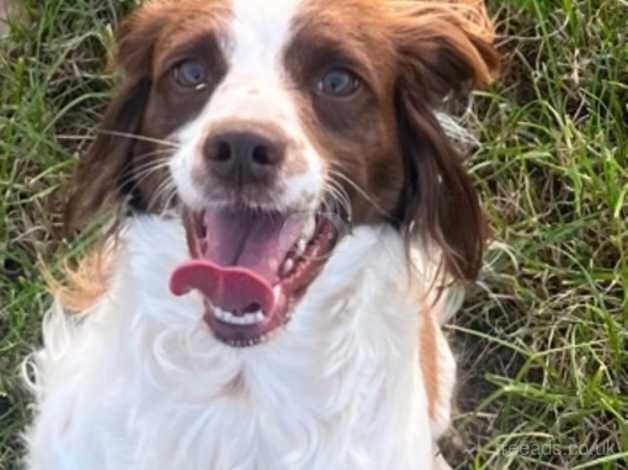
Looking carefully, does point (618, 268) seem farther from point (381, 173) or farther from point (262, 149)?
point (262, 149)

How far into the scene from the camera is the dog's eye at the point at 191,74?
280cm

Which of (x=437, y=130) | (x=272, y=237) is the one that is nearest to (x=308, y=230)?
(x=272, y=237)

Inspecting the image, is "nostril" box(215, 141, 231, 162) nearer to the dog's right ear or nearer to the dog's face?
the dog's face

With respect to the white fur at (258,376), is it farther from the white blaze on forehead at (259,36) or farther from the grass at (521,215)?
the grass at (521,215)

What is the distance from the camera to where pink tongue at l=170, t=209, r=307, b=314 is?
2705 millimetres

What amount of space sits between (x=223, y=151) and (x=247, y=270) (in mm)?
209

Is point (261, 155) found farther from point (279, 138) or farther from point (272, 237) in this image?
point (272, 237)

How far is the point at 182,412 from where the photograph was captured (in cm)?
307

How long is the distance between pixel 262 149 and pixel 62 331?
1021 mm

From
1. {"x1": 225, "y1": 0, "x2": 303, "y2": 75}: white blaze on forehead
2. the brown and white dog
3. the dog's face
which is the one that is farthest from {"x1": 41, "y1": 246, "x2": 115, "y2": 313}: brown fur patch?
{"x1": 225, "y1": 0, "x2": 303, "y2": 75}: white blaze on forehead

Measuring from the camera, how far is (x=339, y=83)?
282cm

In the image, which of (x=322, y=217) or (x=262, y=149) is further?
(x=322, y=217)

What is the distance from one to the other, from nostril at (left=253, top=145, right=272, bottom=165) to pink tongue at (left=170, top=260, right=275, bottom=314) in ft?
0.60

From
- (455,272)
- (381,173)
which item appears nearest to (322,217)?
(381,173)
